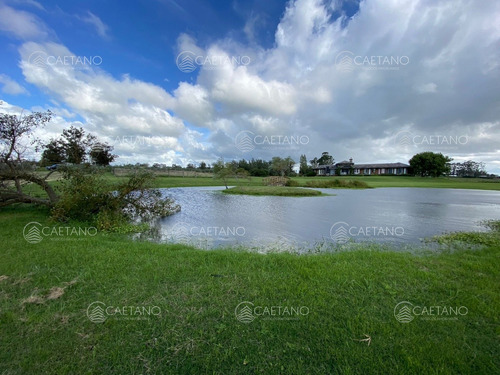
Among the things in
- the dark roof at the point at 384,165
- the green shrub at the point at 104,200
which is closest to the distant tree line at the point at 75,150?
the green shrub at the point at 104,200

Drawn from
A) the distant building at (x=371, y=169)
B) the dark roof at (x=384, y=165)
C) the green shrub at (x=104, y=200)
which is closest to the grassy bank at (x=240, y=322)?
the green shrub at (x=104, y=200)

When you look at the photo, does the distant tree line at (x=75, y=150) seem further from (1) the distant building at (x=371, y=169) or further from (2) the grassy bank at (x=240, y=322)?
(1) the distant building at (x=371, y=169)

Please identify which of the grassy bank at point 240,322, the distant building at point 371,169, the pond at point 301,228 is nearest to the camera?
the grassy bank at point 240,322

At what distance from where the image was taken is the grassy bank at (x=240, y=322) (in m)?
2.49

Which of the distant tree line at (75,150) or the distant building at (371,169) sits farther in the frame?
the distant building at (371,169)

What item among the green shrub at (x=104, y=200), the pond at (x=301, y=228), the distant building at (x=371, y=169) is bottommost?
the pond at (x=301, y=228)

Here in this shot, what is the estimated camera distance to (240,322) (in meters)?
3.15

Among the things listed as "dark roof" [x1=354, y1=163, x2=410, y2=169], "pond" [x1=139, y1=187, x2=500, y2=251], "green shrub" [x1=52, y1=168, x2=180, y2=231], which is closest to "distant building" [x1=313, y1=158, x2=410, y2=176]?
"dark roof" [x1=354, y1=163, x2=410, y2=169]

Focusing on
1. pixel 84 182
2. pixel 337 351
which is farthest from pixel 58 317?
pixel 84 182

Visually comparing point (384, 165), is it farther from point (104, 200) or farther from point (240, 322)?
point (240, 322)

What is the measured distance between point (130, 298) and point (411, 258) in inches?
248

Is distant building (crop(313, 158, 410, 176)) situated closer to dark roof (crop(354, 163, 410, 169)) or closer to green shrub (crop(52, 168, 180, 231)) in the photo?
dark roof (crop(354, 163, 410, 169))

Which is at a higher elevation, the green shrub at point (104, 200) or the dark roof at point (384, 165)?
the dark roof at point (384, 165)

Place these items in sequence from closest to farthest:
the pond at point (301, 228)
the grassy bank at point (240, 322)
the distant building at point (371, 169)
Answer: the grassy bank at point (240, 322) < the pond at point (301, 228) < the distant building at point (371, 169)
